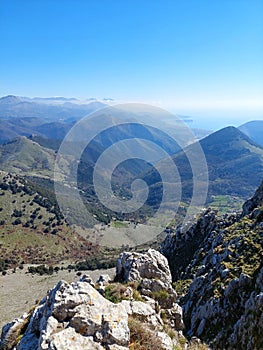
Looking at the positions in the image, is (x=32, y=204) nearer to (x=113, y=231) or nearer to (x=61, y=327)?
(x=113, y=231)

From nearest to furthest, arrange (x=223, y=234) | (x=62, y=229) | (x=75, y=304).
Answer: (x=75, y=304) < (x=223, y=234) < (x=62, y=229)

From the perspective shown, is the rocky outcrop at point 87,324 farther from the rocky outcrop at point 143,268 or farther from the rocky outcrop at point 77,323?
the rocky outcrop at point 143,268

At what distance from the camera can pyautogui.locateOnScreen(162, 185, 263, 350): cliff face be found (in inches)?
634

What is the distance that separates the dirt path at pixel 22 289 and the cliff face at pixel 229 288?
115 feet

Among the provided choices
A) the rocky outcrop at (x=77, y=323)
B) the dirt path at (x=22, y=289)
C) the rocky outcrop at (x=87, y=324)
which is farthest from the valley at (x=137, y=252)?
the rocky outcrop at (x=77, y=323)

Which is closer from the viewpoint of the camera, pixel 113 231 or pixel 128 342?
pixel 128 342

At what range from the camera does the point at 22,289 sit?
77.6 metres

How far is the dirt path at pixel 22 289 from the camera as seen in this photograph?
6275 centimetres

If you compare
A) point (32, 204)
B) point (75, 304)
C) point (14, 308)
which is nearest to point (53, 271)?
point (14, 308)

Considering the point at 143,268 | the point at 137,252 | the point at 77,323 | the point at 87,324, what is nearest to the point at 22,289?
the point at 137,252

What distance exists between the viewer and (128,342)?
30.6 feet

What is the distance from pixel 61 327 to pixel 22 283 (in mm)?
82612

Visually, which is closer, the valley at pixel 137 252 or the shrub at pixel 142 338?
the shrub at pixel 142 338

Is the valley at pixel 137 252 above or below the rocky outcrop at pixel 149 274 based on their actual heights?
below
